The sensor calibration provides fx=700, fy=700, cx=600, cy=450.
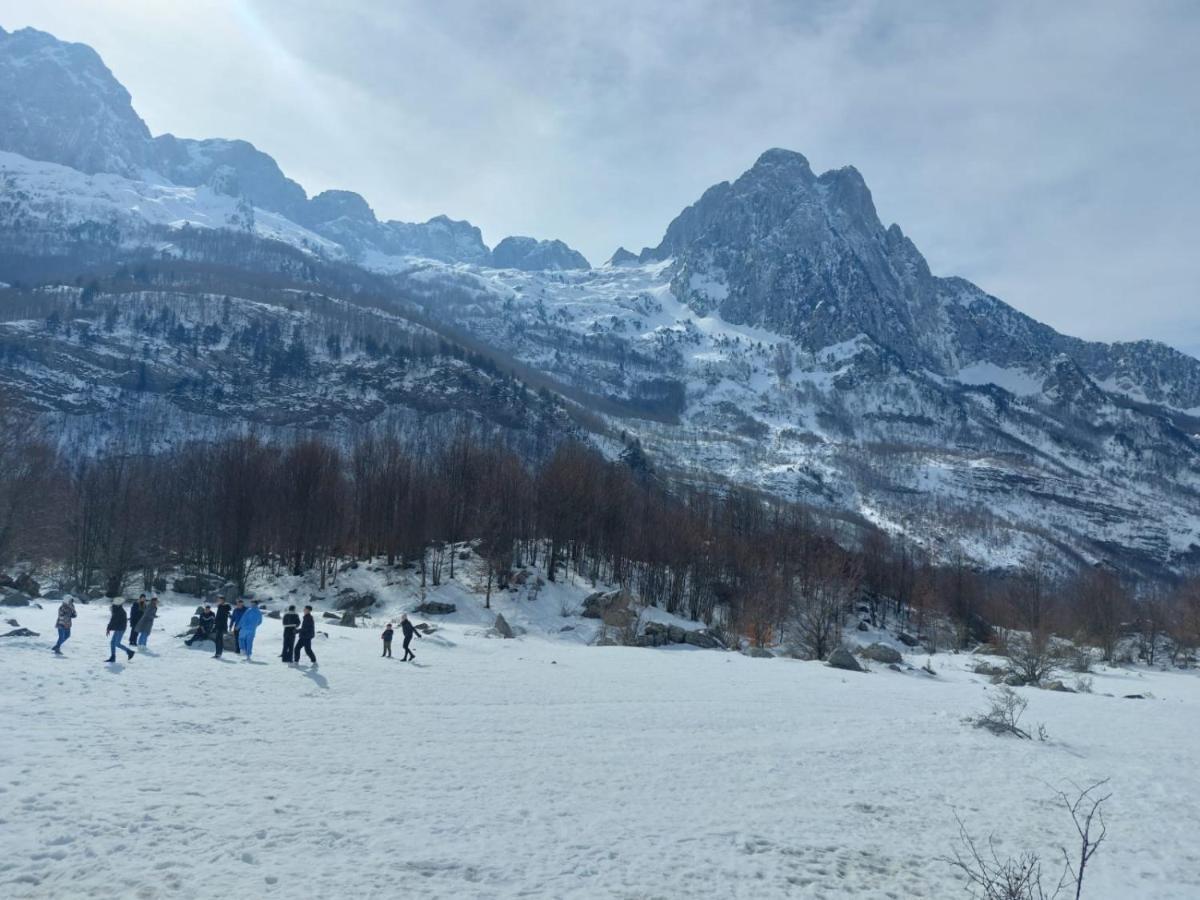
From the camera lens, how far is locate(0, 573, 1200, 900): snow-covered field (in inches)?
339

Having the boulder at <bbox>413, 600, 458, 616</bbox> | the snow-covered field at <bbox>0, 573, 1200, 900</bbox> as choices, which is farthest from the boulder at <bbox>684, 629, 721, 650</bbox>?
the snow-covered field at <bbox>0, 573, 1200, 900</bbox>

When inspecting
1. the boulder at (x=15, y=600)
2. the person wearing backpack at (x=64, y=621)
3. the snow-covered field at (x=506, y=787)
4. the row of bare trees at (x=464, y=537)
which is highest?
the row of bare trees at (x=464, y=537)

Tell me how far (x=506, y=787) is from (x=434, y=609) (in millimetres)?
→ 34470

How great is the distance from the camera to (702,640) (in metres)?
44.3

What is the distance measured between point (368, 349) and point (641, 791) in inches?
7469

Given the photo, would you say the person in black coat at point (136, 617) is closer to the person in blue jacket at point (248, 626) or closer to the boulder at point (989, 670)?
Answer: the person in blue jacket at point (248, 626)

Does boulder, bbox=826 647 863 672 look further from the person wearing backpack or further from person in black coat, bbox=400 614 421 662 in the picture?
the person wearing backpack

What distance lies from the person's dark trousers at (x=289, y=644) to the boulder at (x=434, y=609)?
71.9 ft

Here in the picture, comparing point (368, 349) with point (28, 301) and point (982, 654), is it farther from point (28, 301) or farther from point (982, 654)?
point (982, 654)

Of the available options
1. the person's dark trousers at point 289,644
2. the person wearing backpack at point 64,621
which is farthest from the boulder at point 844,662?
the person wearing backpack at point 64,621

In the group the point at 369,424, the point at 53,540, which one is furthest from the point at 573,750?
the point at 369,424

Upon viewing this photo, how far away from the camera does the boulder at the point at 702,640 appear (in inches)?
1736

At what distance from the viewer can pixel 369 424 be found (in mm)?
153250

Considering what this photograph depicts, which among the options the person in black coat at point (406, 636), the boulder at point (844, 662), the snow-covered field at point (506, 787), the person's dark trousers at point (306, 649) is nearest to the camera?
the snow-covered field at point (506, 787)
